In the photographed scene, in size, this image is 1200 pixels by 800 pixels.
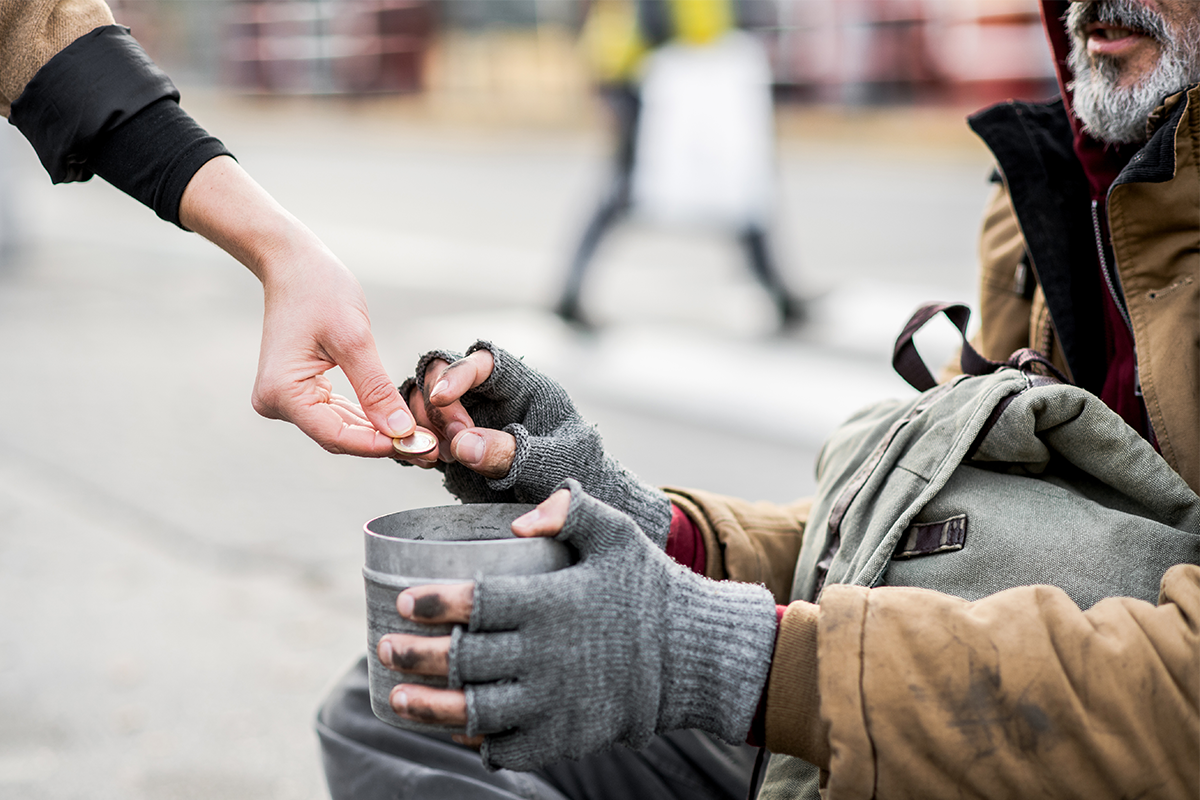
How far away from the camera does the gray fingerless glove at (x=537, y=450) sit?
4.72 ft

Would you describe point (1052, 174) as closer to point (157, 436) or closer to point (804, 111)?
point (157, 436)

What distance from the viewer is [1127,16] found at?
5.34 ft

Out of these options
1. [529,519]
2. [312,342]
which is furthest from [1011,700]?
[312,342]

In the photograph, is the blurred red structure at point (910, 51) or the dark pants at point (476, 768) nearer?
the dark pants at point (476, 768)

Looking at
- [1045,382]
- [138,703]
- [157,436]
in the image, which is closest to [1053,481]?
[1045,382]

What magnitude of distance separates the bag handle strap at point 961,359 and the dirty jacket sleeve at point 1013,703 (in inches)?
18.1

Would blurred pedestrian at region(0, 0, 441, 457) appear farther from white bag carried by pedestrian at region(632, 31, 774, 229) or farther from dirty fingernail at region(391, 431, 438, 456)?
white bag carried by pedestrian at region(632, 31, 774, 229)

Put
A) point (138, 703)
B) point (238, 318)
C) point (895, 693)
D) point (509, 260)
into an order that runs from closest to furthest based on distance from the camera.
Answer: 1. point (895, 693)
2. point (138, 703)
3. point (238, 318)
4. point (509, 260)

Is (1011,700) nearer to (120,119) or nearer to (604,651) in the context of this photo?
(604,651)

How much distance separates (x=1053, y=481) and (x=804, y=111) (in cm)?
1829

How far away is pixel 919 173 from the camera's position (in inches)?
555

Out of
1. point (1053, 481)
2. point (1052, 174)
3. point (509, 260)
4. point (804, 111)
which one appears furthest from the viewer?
point (804, 111)

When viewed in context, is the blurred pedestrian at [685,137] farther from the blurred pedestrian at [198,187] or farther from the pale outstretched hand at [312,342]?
the pale outstretched hand at [312,342]

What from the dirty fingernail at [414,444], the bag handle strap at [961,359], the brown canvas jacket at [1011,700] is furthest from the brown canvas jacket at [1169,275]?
the dirty fingernail at [414,444]
